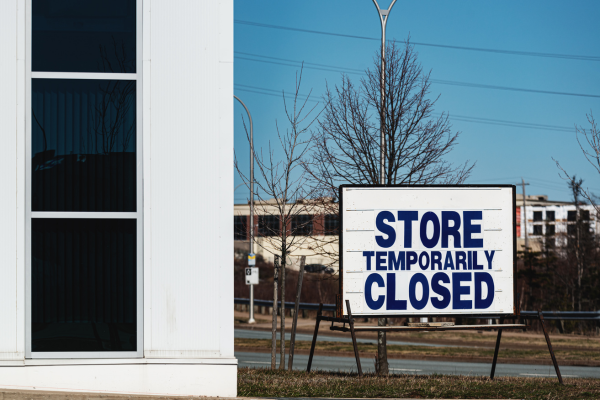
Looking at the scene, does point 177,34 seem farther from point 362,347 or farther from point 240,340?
point 240,340

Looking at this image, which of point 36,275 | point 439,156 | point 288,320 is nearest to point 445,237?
point 439,156

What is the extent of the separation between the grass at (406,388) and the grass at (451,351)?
9.13 m

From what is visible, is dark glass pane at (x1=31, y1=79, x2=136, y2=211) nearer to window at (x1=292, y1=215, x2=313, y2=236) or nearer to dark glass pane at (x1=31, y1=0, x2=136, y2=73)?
dark glass pane at (x1=31, y1=0, x2=136, y2=73)

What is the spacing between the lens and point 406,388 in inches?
343

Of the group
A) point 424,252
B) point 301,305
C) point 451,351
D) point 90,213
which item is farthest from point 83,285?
point 301,305

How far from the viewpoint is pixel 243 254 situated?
67375 mm

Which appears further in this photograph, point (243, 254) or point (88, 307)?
point (243, 254)

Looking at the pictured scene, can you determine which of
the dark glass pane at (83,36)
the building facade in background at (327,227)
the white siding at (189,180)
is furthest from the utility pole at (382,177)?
the dark glass pane at (83,36)

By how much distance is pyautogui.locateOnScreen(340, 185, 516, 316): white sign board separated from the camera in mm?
9984

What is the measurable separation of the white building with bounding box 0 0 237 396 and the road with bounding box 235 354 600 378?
852 cm

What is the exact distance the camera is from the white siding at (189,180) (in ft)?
23.6
